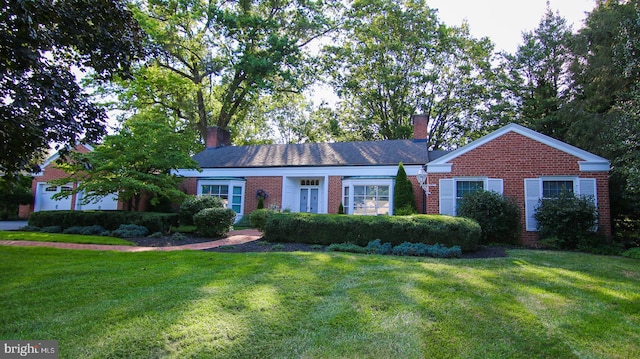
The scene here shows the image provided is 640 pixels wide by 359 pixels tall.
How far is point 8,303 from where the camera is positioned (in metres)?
3.80

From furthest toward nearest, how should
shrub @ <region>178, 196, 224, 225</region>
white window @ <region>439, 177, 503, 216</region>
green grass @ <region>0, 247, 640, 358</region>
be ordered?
shrub @ <region>178, 196, 224, 225</region>
white window @ <region>439, 177, 503, 216</region>
green grass @ <region>0, 247, 640, 358</region>

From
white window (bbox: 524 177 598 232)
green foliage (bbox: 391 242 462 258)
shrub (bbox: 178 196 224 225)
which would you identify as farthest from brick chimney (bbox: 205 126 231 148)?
white window (bbox: 524 177 598 232)

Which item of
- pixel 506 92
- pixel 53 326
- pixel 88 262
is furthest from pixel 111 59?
pixel 506 92

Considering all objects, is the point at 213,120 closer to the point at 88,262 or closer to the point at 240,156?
the point at 240,156

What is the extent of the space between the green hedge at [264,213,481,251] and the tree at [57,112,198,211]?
16.9ft

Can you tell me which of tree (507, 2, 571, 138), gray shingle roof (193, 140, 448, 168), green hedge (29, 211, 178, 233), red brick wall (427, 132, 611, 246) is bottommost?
green hedge (29, 211, 178, 233)

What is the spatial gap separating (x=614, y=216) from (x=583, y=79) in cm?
548

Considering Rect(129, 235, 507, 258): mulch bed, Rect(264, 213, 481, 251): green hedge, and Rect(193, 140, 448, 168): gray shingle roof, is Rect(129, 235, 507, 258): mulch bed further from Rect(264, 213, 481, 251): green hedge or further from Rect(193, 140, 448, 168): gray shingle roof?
Rect(193, 140, 448, 168): gray shingle roof

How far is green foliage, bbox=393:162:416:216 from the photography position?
14.1m

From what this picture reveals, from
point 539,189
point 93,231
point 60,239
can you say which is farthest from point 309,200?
point 60,239

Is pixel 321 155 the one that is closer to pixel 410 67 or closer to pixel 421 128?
pixel 421 128

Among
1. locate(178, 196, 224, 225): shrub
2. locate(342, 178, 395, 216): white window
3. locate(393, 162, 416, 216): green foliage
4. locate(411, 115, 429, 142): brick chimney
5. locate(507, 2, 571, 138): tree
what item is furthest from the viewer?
locate(507, 2, 571, 138): tree

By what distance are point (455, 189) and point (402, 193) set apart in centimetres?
244

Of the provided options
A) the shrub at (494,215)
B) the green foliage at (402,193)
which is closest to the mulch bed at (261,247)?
the shrub at (494,215)
